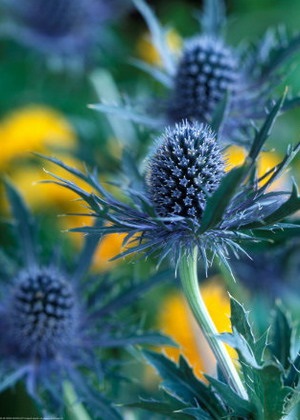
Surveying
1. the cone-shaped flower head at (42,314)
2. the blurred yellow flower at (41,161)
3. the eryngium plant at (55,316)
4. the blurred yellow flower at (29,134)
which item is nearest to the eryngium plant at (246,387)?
the eryngium plant at (55,316)

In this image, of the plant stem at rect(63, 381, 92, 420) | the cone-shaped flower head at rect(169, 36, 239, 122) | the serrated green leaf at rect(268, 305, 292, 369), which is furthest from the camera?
the cone-shaped flower head at rect(169, 36, 239, 122)

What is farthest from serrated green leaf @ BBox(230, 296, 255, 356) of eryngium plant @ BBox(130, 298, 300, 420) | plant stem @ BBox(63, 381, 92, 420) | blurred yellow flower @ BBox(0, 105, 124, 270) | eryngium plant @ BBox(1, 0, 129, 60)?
eryngium plant @ BBox(1, 0, 129, 60)

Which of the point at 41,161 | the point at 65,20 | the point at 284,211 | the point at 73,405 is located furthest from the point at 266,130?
the point at 65,20

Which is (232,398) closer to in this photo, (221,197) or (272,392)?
(272,392)

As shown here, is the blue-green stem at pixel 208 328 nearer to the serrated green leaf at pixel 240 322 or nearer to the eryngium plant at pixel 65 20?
the serrated green leaf at pixel 240 322

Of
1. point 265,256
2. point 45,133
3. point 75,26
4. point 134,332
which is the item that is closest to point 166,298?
point 265,256

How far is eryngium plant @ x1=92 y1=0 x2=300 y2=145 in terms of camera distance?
3.54ft

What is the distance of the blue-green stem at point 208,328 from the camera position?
630 millimetres

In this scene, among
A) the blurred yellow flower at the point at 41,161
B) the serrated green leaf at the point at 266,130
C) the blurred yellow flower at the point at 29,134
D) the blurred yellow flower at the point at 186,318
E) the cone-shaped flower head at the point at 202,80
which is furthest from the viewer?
the blurred yellow flower at the point at 29,134

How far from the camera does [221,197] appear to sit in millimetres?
570

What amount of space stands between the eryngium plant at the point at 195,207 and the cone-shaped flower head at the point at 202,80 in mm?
377

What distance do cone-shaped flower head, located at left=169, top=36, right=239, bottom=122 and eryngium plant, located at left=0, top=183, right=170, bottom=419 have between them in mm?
268

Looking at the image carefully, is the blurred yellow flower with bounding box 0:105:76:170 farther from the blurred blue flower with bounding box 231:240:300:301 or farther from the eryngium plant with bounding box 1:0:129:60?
the blurred blue flower with bounding box 231:240:300:301

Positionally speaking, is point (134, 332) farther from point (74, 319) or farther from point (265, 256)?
point (265, 256)
